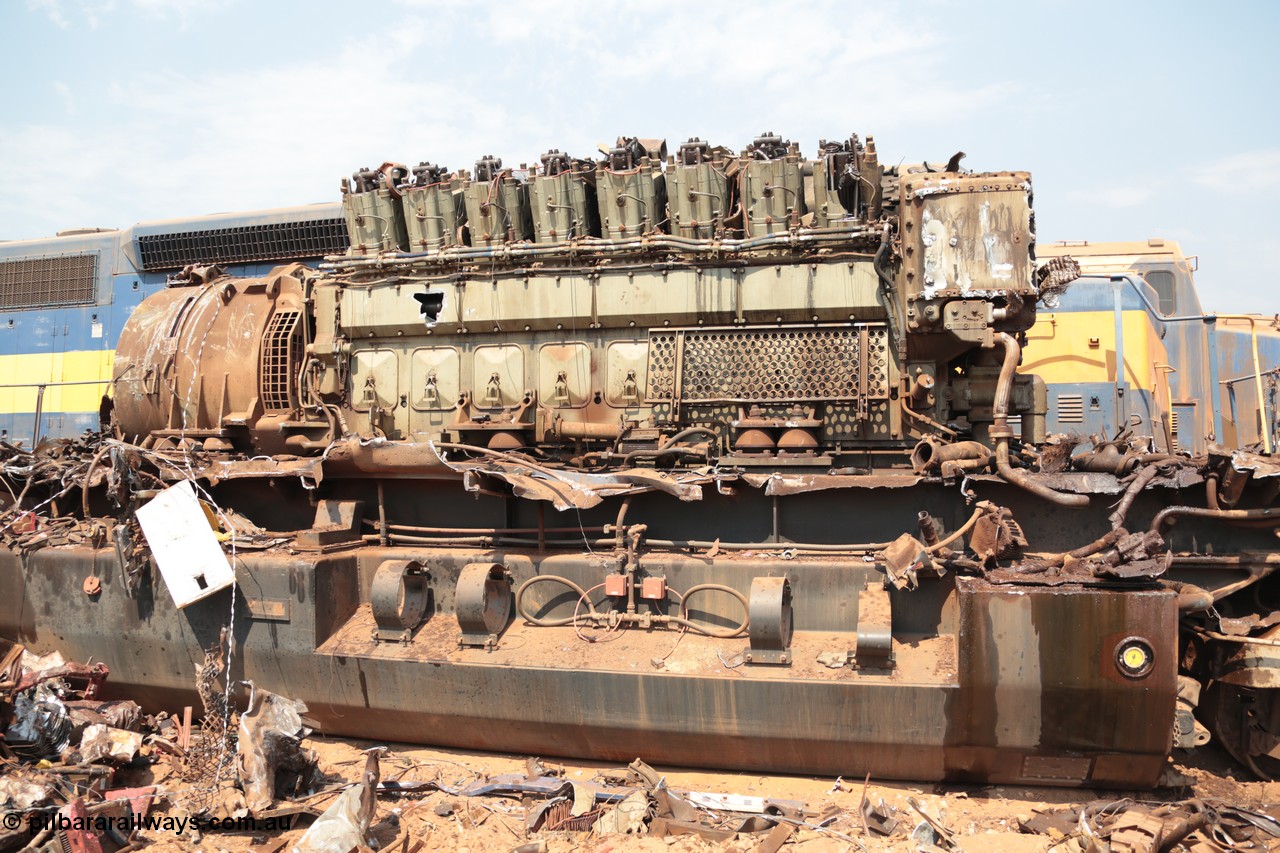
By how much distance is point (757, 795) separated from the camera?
662 cm

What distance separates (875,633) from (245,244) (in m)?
16.1

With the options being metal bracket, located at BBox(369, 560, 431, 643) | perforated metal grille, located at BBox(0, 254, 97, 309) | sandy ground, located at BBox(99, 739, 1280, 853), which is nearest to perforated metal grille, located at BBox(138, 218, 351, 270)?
perforated metal grille, located at BBox(0, 254, 97, 309)

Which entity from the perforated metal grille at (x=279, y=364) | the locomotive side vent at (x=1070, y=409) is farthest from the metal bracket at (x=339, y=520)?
the locomotive side vent at (x=1070, y=409)

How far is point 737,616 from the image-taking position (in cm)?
711

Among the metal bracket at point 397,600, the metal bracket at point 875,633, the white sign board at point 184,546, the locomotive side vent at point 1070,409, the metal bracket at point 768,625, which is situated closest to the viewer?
the metal bracket at point 875,633

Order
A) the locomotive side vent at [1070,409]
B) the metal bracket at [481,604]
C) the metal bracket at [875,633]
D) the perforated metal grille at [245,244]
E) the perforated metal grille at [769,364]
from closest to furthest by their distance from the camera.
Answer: the metal bracket at [875,633] < the metal bracket at [481,604] < the perforated metal grille at [769,364] < the locomotive side vent at [1070,409] < the perforated metal grille at [245,244]

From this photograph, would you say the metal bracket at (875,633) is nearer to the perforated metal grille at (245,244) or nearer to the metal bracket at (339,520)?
the metal bracket at (339,520)

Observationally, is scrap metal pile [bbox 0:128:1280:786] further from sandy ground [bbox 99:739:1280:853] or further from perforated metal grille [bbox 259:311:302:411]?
sandy ground [bbox 99:739:1280:853]

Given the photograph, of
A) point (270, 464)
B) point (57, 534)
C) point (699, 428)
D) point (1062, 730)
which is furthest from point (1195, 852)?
point (57, 534)

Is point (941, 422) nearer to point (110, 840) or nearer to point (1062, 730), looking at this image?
point (1062, 730)

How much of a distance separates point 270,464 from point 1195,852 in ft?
25.4

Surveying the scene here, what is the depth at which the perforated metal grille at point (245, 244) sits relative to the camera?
17781 millimetres

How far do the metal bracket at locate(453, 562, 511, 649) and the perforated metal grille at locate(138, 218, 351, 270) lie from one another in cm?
1209

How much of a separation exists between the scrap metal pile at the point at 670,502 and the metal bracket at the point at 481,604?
0.10 ft
